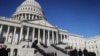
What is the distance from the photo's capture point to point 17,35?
58875 millimetres

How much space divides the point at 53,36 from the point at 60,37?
6.94 meters

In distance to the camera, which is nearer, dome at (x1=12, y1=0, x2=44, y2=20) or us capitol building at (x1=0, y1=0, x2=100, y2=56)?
us capitol building at (x1=0, y1=0, x2=100, y2=56)

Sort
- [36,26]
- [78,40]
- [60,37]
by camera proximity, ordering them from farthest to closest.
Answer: [78,40] → [60,37] → [36,26]

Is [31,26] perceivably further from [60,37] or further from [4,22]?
[60,37]

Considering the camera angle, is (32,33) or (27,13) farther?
(27,13)

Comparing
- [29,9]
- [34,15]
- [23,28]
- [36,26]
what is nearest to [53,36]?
[36,26]

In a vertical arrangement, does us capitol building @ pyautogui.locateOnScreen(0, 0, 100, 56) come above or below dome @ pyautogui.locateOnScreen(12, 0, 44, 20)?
below

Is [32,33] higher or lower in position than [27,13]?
lower

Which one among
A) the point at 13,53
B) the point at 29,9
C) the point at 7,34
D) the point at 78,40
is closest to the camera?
the point at 13,53

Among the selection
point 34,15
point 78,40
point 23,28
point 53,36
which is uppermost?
point 34,15

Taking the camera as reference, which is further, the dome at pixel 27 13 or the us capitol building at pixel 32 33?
the dome at pixel 27 13

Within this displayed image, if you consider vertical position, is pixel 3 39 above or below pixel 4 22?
below

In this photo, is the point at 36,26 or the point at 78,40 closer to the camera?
the point at 36,26

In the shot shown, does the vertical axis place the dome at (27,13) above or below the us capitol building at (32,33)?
above
